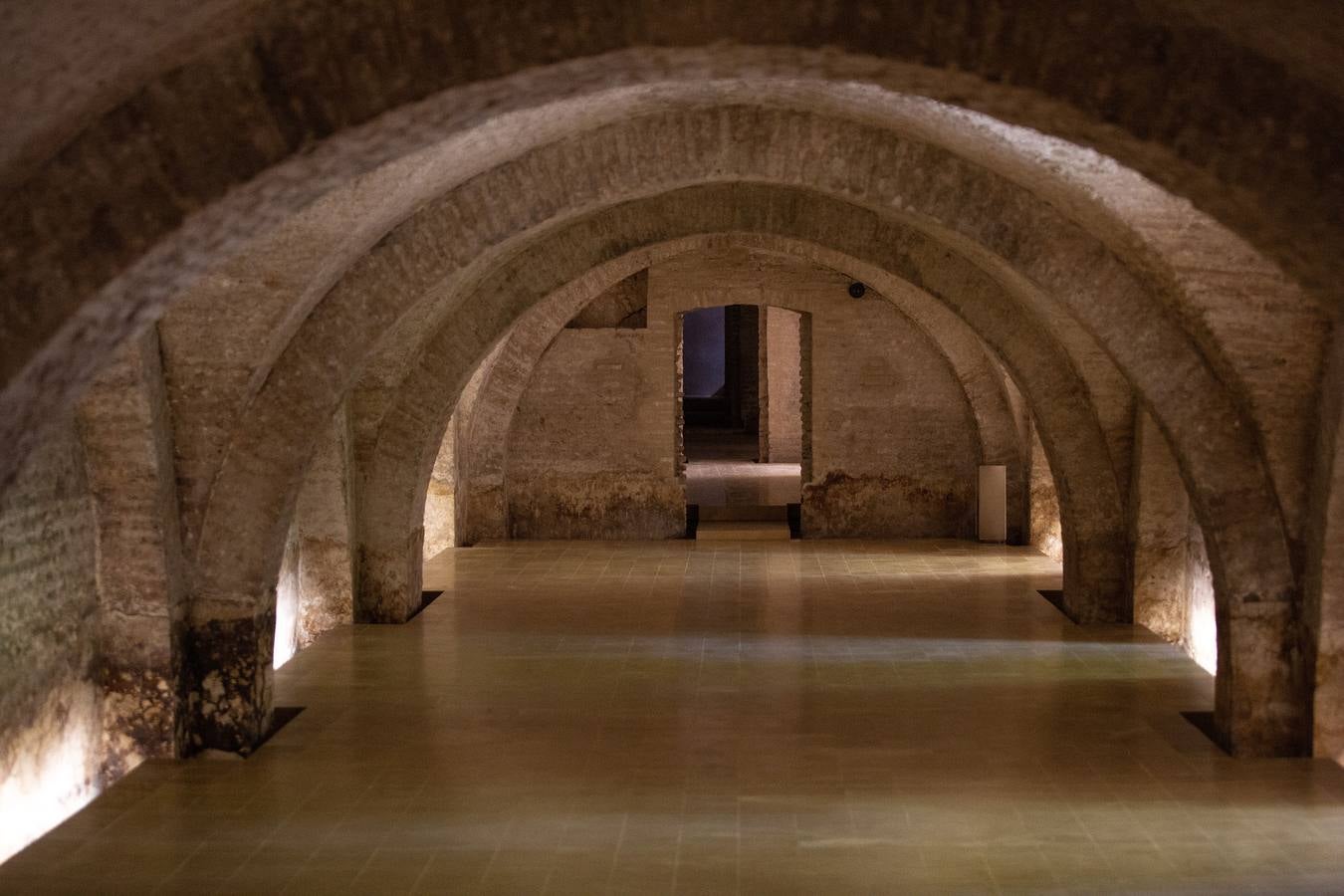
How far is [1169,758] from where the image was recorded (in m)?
6.99

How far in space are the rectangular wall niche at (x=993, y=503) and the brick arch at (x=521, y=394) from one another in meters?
0.12

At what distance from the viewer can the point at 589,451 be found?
16.1 meters

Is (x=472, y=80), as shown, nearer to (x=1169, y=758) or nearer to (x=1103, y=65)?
(x=1103, y=65)

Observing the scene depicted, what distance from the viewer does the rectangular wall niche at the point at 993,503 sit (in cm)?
1501

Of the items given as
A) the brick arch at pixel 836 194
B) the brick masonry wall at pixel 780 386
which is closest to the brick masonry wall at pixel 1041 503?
the brick masonry wall at pixel 780 386

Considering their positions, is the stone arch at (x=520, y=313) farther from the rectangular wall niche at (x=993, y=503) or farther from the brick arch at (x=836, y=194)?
the rectangular wall niche at (x=993, y=503)

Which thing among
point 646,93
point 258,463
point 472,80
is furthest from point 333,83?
point 258,463

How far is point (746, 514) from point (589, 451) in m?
1.99

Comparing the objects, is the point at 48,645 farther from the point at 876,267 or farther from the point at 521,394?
the point at 521,394

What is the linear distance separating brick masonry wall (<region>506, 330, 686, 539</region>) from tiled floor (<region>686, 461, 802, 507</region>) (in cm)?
98

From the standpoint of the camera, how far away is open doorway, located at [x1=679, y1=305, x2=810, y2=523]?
17.2 meters

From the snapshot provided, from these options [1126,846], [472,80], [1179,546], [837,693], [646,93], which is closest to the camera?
[472,80]

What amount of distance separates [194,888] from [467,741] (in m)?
2.15

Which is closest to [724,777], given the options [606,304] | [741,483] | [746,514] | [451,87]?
[451,87]
